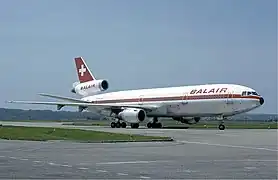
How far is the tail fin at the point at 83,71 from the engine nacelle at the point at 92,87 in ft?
2.61

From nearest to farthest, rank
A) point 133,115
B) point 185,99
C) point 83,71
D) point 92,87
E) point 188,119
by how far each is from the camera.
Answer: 1. point 185,99
2. point 133,115
3. point 188,119
4. point 92,87
5. point 83,71

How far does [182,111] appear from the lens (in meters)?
56.9

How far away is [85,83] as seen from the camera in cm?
7206

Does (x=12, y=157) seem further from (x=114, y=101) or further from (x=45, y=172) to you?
(x=114, y=101)

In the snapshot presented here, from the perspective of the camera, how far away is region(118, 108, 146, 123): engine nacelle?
57.5 meters

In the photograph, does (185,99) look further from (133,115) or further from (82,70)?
(82,70)

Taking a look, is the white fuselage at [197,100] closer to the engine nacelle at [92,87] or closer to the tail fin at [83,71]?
the engine nacelle at [92,87]

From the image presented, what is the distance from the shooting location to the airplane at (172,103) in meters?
52.8

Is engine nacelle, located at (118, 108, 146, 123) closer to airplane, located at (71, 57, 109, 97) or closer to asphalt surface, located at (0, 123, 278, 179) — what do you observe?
airplane, located at (71, 57, 109, 97)

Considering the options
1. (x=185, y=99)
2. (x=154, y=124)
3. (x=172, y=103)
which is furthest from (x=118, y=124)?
(x=185, y=99)

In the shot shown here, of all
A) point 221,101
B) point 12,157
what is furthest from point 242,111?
point 12,157

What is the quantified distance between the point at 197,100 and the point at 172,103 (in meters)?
3.57

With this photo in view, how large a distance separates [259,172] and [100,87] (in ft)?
179

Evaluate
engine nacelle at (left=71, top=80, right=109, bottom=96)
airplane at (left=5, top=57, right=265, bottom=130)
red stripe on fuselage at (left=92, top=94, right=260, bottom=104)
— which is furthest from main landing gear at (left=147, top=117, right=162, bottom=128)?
engine nacelle at (left=71, top=80, right=109, bottom=96)
